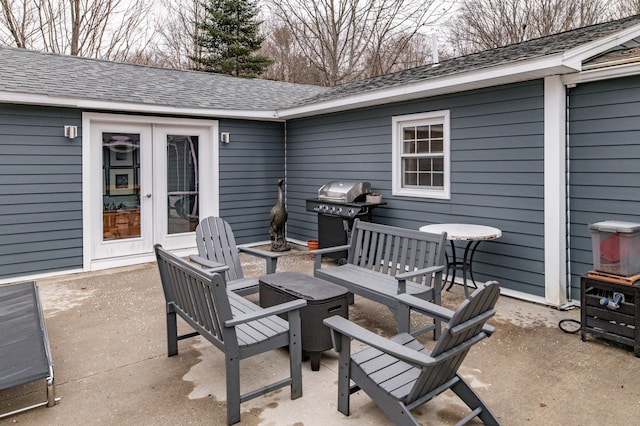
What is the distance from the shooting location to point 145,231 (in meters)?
6.62

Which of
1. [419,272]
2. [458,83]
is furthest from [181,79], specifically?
[419,272]

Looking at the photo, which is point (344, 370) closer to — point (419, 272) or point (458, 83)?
point (419, 272)

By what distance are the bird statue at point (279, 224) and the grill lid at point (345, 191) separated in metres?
1.00

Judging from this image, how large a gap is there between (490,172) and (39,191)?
5.70 meters

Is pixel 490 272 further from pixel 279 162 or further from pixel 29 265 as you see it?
pixel 29 265

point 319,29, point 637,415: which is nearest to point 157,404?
point 637,415

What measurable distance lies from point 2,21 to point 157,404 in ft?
42.6

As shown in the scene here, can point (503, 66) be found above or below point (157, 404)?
above

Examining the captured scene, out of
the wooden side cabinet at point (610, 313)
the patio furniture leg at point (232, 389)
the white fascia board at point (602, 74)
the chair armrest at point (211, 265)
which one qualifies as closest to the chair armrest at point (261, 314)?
the patio furniture leg at point (232, 389)

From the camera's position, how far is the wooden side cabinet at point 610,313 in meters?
3.13

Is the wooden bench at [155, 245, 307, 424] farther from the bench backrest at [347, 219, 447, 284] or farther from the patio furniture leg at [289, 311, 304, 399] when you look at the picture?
the bench backrest at [347, 219, 447, 284]

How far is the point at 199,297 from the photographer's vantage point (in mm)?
2514

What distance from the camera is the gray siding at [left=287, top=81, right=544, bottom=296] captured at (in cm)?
446

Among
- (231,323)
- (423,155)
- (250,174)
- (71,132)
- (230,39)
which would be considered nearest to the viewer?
(231,323)
